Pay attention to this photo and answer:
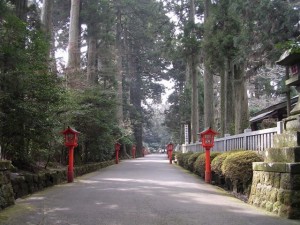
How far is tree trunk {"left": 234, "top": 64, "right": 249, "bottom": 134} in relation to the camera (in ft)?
53.3

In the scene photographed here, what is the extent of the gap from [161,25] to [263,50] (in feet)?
52.8

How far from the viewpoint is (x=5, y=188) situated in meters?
7.38

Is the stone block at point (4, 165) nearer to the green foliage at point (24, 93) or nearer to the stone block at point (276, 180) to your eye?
the green foliage at point (24, 93)

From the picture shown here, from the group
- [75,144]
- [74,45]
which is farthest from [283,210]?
[74,45]

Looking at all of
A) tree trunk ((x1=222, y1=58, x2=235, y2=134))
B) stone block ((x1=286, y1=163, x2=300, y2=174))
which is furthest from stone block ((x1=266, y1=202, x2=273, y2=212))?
tree trunk ((x1=222, y1=58, x2=235, y2=134))

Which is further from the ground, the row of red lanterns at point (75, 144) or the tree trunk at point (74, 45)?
the tree trunk at point (74, 45)

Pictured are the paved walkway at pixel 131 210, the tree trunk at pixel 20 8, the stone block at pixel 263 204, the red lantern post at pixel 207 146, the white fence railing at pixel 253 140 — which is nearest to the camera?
the paved walkway at pixel 131 210

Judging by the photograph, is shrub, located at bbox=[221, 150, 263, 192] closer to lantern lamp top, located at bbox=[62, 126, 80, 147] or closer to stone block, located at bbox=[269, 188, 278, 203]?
stone block, located at bbox=[269, 188, 278, 203]

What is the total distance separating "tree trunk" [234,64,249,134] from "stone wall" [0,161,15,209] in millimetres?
10795

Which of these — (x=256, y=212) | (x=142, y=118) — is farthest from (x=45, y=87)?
(x=142, y=118)

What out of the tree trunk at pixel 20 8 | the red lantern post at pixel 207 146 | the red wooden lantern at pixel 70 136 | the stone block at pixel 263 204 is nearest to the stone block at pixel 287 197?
the stone block at pixel 263 204

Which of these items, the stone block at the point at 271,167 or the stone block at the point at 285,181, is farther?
the stone block at the point at 271,167

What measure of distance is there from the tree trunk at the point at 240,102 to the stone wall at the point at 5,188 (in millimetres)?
10795

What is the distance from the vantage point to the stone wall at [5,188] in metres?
7.19
